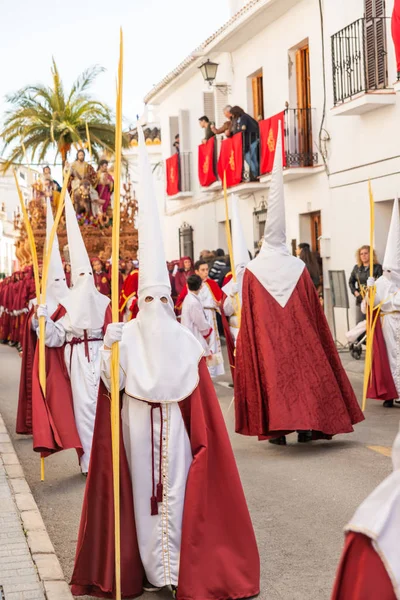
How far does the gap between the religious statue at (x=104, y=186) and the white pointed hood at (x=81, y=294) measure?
17.3 metres

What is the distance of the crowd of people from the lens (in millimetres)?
4957

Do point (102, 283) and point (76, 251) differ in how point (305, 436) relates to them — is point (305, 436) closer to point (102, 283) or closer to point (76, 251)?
point (76, 251)

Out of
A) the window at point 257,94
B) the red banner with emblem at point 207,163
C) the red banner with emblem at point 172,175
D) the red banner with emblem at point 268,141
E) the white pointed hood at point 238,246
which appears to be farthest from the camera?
the red banner with emblem at point 172,175

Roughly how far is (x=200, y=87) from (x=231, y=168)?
479 centimetres

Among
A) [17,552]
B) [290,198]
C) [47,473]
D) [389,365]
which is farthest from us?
[290,198]

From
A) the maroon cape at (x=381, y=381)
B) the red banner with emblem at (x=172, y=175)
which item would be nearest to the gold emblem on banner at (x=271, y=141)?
the red banner with emblem at (x=172, y=175)

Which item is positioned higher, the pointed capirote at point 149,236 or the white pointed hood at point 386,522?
the pointed capirote at point 149,236

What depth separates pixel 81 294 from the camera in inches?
336

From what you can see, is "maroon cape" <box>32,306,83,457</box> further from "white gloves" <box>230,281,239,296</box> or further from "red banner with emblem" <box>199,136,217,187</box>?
"red banner with emblem" <box>199,136,217,187</box>

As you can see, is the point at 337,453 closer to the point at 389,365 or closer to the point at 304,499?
the point at 304,499

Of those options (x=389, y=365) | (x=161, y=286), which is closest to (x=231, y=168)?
(x=389, y=365)

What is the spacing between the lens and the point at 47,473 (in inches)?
342

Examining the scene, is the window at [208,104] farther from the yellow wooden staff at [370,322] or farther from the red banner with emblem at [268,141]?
the yellow wooden staff at [370,322]

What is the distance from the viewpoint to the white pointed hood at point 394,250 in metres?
11.8
